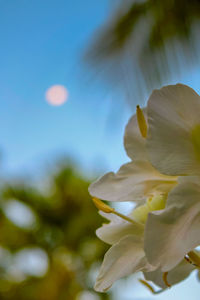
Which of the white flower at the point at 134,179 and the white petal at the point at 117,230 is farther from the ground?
the white flower at the point at 134,179

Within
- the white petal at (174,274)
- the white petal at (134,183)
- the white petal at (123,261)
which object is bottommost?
the white petal at (174,274)

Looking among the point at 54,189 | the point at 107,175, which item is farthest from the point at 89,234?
the point at 107,175

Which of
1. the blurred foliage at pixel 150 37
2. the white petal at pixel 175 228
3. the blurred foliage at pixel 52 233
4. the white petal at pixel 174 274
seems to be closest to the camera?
the white petal at pixel 175 228

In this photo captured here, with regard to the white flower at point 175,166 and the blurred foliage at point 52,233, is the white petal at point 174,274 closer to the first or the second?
the white flower at point 175,166

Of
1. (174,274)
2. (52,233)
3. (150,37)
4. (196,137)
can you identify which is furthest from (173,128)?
(52,233)

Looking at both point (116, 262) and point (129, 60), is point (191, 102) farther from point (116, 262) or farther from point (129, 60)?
point (129, 60)

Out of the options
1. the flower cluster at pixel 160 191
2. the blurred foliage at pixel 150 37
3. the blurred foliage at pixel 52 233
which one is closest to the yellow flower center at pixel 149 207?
the flower cluster at pixel 160 191

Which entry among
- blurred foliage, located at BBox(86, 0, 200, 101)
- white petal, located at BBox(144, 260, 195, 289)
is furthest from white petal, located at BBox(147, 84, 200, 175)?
blurred foliage, located at BBox(86, 0, 200, 101)
